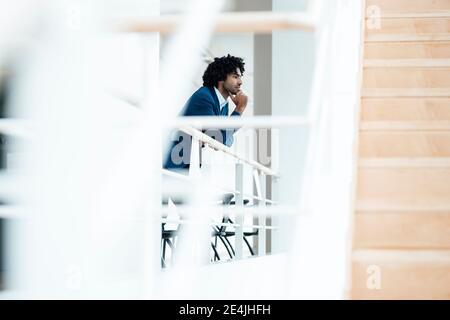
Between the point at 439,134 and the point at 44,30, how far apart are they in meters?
1.23

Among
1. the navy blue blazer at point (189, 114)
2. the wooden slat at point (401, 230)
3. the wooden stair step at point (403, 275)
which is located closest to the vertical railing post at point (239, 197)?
the navy blue blazer at point (189, 114)

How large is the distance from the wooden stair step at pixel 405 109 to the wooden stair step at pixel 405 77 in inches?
3.6

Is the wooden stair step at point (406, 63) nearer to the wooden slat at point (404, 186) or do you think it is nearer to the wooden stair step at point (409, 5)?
the wooden stair step at point (409, 5)

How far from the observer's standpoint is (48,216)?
796 millimetres

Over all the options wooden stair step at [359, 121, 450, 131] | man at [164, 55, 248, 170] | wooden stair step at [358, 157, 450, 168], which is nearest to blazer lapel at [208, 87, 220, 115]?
man at [164, 55, 248, 170]

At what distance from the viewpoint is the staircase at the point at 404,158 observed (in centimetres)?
124

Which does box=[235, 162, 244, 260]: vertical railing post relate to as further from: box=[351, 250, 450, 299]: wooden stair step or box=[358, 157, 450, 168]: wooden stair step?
box=[351, 250, 450, 299]: wooden stair step

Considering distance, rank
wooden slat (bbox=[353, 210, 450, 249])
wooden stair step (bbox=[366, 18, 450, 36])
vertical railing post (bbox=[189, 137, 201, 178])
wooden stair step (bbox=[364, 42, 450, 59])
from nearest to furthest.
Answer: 1. wooden slat (bbox=[353, 210, 450, 249])
2. vertical railing post (bbox=[189, 137, 201, 178])
3. wooden stair step (bbox=[364, 42, 450, 59])
4. wooden stair step (bbox=[366, 18, 450, 36])

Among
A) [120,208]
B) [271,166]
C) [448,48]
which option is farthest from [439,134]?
[271,166]

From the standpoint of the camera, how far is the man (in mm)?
A: 2236

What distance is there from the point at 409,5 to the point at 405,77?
23.3 inches

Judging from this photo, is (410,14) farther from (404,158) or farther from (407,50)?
(404,158)

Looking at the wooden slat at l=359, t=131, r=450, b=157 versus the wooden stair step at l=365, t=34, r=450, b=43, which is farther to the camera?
the wooden stair step at l=365, t=34, r=450, b=43

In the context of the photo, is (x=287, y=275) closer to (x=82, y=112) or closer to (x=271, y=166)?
(x=82, y=112)
